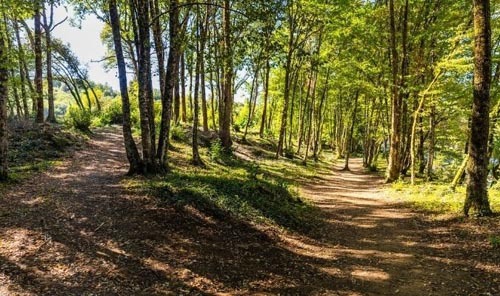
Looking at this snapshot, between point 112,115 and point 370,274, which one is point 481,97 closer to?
point 370,274

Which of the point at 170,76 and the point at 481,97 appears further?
the point at 170,76

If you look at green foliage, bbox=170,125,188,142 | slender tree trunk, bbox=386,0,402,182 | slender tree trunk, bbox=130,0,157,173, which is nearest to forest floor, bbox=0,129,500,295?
slender tree trunk, bbox=130,0,157,173

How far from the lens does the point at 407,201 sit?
1435cm

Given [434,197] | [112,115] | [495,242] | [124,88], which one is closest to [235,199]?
[124,88]

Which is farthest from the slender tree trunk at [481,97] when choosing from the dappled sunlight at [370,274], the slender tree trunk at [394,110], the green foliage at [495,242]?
the slender tree trunk at [394,110]

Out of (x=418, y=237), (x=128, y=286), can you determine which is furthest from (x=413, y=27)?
(x=128, y=286)

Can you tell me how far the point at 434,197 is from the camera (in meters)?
14.0

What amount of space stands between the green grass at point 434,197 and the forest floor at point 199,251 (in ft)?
4.37

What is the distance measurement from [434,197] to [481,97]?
5.48 metres

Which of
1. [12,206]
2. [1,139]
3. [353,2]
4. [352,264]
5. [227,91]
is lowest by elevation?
[352,264]

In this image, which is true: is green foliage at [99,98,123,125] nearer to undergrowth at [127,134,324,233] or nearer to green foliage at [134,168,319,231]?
undergrowth at [127,134,324,233]

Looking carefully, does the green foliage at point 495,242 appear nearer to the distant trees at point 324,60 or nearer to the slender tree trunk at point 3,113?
the distant trees at point 324,60

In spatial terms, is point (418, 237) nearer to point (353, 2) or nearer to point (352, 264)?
point (352, 264)

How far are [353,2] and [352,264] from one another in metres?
16.8
